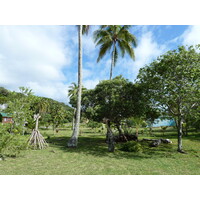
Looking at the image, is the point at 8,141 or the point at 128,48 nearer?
the point at 8,141

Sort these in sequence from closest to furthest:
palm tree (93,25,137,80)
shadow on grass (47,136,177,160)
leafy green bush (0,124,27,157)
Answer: leafy green bush (0,124,27,157) < shadow on grass (47,136,177,160) < palm tree (93,25,137,80)

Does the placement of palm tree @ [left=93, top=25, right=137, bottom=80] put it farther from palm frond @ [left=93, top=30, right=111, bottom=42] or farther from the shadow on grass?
the shadow on grass

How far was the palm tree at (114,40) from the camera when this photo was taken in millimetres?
13883

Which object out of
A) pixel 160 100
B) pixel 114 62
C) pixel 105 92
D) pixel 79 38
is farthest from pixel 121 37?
pixel 160 100

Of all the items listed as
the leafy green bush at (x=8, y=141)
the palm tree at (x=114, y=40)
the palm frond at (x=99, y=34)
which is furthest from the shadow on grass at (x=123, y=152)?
the palm frond at (x=99, y=34)

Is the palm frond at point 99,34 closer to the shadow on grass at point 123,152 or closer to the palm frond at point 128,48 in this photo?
the palm frond at point 128,48

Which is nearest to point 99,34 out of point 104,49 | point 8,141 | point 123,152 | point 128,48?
point 104,49

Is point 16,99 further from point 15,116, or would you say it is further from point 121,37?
point 121,37

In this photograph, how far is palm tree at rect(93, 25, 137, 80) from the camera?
45.5 feet

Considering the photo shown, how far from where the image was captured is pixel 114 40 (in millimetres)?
14531

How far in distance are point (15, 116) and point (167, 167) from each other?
23.7ft

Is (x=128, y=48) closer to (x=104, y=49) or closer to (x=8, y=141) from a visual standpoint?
(x=104, y=49)

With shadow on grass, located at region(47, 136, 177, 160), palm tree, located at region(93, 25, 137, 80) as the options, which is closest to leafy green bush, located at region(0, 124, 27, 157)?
shadow on grass, located at region(47, 136, 177, 160)

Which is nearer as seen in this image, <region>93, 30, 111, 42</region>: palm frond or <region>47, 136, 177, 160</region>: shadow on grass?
<region>47, 136, 177, 160</region>: shadow on grass
